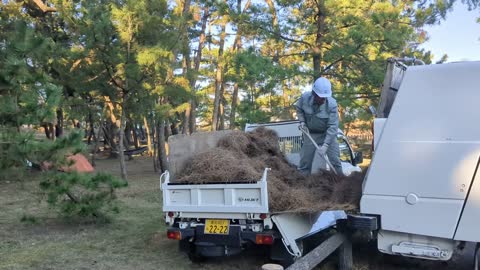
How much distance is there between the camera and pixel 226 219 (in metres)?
5.11

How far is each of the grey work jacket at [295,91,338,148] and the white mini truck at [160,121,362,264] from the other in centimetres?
131

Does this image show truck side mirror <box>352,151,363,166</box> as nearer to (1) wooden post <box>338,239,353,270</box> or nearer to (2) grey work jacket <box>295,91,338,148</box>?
(2) grey work jacket <box>295,91,338,148</box>

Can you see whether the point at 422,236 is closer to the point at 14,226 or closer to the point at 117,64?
the point at 14,226

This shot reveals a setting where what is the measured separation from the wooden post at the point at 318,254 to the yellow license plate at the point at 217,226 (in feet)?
3.58

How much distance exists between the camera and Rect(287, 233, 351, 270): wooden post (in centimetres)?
380

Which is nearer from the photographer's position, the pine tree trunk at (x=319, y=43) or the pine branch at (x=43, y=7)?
the pine tree trunk at (x=319, y=43)

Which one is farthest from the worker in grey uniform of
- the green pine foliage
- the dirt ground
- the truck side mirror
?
the green pine foliage

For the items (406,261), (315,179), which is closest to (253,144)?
(315,179)

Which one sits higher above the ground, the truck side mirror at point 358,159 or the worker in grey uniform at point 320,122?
the worker in grey uniform at point 320,122

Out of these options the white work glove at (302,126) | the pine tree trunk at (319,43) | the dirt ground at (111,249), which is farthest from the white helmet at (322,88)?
the pine tree trunk at (319,43)

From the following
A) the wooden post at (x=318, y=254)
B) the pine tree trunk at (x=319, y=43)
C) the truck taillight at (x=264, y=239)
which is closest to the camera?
the wooden post at (x=318, y=254)

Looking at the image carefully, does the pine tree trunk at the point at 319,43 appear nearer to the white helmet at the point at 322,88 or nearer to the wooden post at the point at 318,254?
the white helmet at the point at 322,88

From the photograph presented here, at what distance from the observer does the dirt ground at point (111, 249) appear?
5.67 meters

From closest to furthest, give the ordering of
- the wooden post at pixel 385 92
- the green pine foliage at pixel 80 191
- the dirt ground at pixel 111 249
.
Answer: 1. the wooden post at pixel 385 92
2. the dirt ground at pixel 111 249
3. the green pine foliage at pixel 80 191
